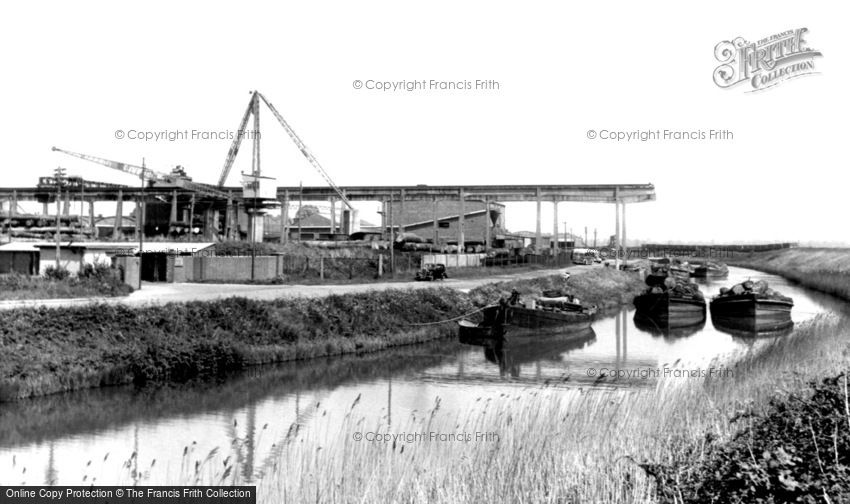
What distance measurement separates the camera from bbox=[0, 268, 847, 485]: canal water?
16.3m

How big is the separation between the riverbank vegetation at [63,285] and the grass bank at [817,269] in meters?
55.3

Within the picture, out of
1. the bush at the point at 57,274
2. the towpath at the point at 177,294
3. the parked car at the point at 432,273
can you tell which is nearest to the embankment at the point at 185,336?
the towpath at the point at 177,294

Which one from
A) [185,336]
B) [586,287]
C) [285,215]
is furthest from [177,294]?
A: [285,215]

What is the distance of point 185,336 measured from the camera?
1113 inches

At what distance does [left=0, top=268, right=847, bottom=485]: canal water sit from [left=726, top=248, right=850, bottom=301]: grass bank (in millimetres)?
41190

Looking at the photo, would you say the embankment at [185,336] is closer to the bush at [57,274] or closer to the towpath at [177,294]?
the towpath at [177,294]

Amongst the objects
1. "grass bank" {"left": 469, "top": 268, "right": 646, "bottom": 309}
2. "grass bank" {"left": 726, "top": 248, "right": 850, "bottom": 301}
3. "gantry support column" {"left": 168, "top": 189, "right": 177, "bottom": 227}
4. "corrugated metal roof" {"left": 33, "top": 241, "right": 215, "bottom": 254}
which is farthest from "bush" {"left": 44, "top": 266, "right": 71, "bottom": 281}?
"grass bank" {"left": 726, "top": 248, "right": 850, "bottom": 301}

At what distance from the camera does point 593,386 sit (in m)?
24.7

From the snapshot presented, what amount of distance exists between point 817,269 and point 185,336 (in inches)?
3648

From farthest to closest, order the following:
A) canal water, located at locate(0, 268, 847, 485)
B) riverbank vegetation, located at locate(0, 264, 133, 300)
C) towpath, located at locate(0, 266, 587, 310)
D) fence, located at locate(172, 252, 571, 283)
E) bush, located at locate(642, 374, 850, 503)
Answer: fence, located at locate(172, 252, 571, 283)
riverbank vegetation, located at locate(0, 264, 133, 300)
towpath, located at locate(0, 266, 587, 310)
canal water, located at locate(0, 268, 847, 485)
bush, located at locate(642, 374, 850, 503)

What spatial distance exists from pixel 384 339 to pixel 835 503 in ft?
91.8

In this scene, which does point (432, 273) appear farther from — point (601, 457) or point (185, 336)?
point (601, 457)

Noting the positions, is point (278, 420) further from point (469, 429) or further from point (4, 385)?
point (4, 385)

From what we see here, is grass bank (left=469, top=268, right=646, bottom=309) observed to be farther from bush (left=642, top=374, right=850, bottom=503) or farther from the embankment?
bush (left=642, top=374, right=850, bottom=503)
